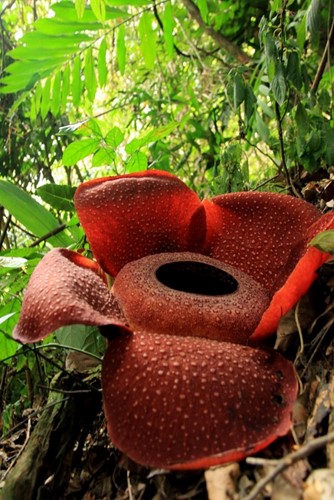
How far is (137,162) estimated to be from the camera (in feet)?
6.01

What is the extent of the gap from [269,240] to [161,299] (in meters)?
0.46

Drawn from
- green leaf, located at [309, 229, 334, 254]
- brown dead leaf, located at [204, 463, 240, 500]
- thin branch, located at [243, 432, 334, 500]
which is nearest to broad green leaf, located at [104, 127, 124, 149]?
green leaf, located at [309, 229, 334, 254]

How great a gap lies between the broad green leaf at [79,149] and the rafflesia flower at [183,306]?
1.67ft

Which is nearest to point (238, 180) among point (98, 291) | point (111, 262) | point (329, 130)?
point (329, 130)

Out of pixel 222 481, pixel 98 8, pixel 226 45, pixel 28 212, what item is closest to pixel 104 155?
pixel 28 212

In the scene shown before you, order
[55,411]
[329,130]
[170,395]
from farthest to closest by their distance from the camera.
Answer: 1. [329,130]
2. [55,411]
3. [170,395]

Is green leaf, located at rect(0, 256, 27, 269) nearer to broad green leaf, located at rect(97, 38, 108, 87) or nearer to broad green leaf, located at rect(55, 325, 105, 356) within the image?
broad green leaf, located at rect(55, 325, 105, 356)

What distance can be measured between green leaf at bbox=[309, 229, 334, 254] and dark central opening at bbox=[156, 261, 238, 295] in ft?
Result: 1.16

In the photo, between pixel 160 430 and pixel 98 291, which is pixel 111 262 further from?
pixel 160 430

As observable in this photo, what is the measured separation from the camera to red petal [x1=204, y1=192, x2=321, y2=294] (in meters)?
1.27

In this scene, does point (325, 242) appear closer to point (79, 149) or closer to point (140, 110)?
point (79, 149)

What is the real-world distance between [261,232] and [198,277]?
0.24 meters

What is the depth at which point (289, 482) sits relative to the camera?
0.64 metres

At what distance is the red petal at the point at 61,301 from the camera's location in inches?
33.6
